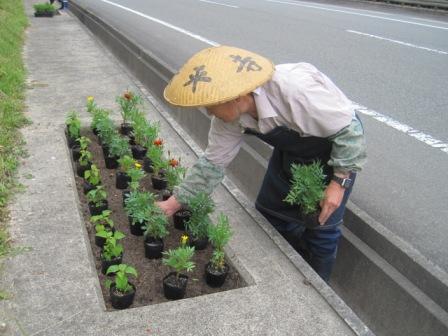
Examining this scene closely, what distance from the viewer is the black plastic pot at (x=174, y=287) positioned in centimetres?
224

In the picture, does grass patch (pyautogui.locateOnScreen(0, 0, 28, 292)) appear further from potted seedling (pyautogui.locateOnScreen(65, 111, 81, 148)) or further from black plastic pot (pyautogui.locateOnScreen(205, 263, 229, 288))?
black plastic pot (pyautogui.locateOnScreen(205, 263, 229, 288))

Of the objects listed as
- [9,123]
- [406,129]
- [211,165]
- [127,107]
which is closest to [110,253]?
[211,165]

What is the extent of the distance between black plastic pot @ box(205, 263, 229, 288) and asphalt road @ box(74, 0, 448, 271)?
1377mm

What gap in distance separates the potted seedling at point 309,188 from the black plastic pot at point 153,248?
0.75m

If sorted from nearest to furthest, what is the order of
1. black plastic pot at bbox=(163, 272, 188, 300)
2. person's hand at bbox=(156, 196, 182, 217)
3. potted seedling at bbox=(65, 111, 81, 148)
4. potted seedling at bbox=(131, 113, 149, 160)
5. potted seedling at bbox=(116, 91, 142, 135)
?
black plastic pot at bbox=(163, 272, 188, 300)
person's hand at bbox=(156, 196, 182, 217)
potted seedling at bbox=(131, 113, 149, 160)
potted seedling at bbox=(65, 111, 81, 148)
potted seedling at bbox=(116, 91, 142, 135)

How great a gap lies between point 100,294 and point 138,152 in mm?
1777

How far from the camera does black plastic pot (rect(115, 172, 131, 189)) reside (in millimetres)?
3320

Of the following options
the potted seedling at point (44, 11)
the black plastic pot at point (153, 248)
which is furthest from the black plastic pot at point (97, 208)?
the potted seedling at point (44, 11)

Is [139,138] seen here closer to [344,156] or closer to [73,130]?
[73,130]

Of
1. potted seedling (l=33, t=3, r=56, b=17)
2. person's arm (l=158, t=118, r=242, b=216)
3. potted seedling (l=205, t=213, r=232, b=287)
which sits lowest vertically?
potted seedling (l=33, t=3, r=56, b=17)

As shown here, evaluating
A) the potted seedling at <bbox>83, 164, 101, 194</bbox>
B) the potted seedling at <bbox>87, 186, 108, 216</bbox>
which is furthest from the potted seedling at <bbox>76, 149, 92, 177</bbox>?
the potted seedling at <bbox>87, 186, 108, 216</bbox>

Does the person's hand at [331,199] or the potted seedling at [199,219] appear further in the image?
the potted seedling at [199,219]

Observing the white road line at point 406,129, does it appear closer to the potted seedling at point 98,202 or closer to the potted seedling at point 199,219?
the potted seedling at point 199,219

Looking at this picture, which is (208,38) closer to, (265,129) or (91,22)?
(91,22)
